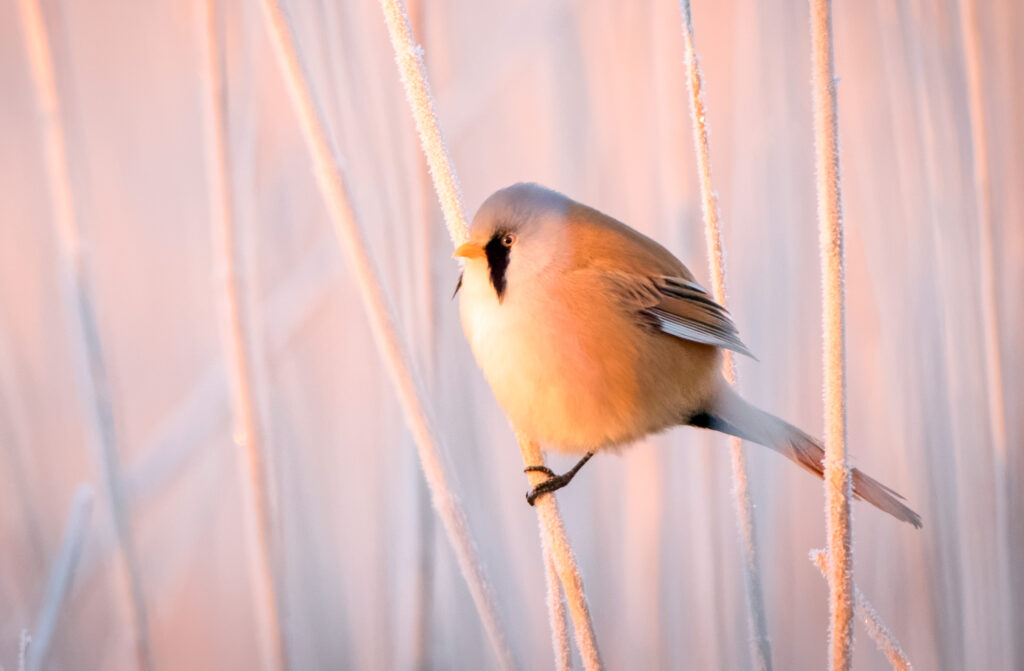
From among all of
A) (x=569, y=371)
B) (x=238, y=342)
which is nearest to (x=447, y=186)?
(x=569, y=371)

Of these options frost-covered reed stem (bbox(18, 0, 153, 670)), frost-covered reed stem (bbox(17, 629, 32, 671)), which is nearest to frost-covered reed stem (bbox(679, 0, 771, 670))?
frost-covered reed stem (bbox(18, 0, 153, 670))

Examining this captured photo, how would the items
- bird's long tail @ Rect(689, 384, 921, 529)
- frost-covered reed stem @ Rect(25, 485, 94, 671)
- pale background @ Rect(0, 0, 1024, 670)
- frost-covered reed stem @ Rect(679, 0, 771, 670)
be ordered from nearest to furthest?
frost-covered reed stem @ Rect(679, 0, 771, 670) < bird's long tail @ Rect(689, 384, 921, 529) < frost-covered reed stem @ Rect(25, 485, 94, 671) < pale background @ Rect(0, 0, 1024, 670)

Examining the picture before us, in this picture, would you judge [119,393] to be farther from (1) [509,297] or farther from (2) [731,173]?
(2) [731,173]

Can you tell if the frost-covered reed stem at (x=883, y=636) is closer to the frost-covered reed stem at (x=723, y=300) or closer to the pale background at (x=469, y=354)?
the frost-covered reed stem at (x=723, y=300)

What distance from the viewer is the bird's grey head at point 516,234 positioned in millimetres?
990

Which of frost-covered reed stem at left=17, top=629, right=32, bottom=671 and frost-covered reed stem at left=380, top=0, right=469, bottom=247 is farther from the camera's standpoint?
frost-covered reed stem at left=17, top=629, right=32, bottom=671

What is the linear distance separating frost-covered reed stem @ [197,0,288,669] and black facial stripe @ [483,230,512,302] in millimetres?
446

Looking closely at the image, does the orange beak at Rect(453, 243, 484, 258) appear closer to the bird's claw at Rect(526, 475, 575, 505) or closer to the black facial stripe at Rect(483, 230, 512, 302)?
the black facial stripe at Rect(483, 230, 512, 302)

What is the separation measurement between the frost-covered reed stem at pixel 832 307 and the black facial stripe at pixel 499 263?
0.39 metres

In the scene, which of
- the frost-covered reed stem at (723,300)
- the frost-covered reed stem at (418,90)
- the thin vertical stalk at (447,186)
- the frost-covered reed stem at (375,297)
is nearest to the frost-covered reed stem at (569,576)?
the thin vertical stalk at (447,186)

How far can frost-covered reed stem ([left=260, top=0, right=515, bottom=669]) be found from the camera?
3.14 feet

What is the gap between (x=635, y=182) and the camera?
1.47m

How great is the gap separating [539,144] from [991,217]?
2.71ft

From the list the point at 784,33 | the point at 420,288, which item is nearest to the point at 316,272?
the point at 420,288
